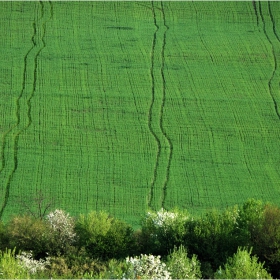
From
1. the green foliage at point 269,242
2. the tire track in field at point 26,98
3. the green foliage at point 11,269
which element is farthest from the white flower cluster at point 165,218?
the tire track in field at point 26,98

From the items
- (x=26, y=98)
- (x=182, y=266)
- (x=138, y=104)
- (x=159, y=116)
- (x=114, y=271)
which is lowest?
(x=114, y=271)

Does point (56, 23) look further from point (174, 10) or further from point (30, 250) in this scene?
point (30, 250)

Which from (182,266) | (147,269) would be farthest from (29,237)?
(182,266)

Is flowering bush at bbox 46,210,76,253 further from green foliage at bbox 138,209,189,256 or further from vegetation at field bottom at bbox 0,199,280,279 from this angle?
green foliage at bbox 138,209,189,256

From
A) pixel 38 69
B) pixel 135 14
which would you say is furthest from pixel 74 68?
pixel 135 14

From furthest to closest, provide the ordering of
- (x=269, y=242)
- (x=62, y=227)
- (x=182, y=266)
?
(x=62, y=227) → (x=269, y=242) → (x=182, y=266)

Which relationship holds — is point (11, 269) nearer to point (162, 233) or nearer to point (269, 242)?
point (162, 233)

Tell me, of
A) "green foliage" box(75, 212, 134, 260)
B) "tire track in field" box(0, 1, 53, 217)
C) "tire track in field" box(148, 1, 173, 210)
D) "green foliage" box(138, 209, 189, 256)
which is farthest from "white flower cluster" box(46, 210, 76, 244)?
"tire track in field" box(148, 1, 173, 210)
